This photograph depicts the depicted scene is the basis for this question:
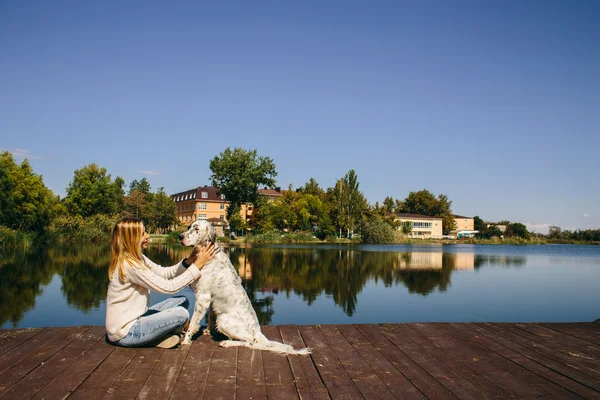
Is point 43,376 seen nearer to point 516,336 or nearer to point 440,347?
point 440,347

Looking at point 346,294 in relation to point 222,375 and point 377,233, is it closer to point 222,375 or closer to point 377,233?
point 222,375

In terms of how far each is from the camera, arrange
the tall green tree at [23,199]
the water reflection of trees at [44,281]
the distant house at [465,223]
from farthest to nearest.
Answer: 1. the distant house at [465,223]
2. the tall green tree at [23,199]
3. the water reflection of trees at [44,281]

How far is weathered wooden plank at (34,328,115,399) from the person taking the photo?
139 inches

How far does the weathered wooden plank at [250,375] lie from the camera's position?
11.8 feet

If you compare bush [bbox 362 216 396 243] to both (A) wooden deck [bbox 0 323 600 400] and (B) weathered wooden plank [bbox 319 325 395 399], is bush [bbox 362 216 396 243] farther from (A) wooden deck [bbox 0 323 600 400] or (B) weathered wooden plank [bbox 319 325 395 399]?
(B) weathered wooden plank [bbox 319 325 395 399]

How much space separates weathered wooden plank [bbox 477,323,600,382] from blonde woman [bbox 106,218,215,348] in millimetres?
3850

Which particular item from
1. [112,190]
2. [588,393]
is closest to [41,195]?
[112,190]

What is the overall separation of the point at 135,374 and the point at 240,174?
5637 cm

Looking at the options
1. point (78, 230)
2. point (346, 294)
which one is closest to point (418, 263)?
point (346, 294)

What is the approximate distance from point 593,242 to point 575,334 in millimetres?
83959

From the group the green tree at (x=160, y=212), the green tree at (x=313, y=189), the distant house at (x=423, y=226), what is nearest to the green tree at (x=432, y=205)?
the distant house at (x=423, y=226)

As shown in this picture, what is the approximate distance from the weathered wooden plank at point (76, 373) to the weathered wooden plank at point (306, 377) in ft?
6.07

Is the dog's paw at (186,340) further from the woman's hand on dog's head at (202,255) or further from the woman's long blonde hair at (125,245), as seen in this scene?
the woman's long blonde hair at (125,245)

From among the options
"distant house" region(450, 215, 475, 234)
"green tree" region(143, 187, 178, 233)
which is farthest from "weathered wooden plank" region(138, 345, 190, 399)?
"distant house" region(450, 215, 475, 234)
